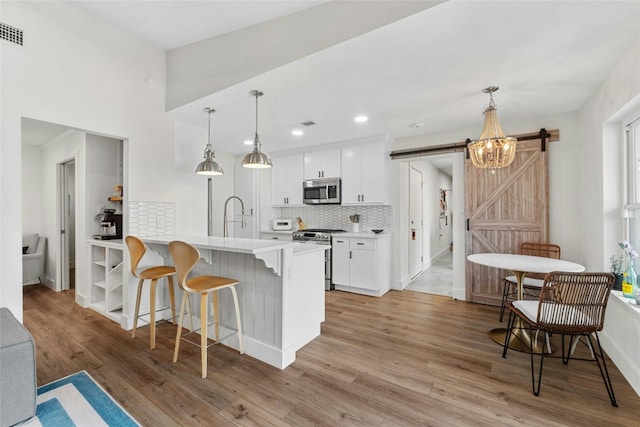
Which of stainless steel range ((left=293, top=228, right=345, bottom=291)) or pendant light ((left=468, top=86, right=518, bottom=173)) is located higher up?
pendant light ((left=468, top=86, right=518, bottom=173))

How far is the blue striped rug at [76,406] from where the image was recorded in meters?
1.65

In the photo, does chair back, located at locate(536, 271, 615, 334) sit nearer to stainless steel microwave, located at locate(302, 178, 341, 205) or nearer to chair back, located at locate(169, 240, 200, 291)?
chair back, located at locate(169, 240, 200, 291)

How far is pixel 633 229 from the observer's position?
97.5 inches

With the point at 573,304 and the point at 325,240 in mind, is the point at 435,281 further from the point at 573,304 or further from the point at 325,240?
the point at 573,304

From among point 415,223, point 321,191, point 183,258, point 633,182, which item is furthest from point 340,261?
point 633,182

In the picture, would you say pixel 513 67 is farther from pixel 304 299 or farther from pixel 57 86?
pixel 57 86

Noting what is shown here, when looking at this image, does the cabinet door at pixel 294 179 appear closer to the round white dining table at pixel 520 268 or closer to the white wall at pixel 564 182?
the round white dining table at pixel 520 268

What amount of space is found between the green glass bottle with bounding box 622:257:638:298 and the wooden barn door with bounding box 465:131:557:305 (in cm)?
127

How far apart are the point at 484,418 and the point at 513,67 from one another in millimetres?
2534

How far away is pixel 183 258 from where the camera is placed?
82.0 inches

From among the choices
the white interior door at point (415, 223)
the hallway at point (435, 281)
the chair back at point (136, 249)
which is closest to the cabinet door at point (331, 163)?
the white interior door at point (415, 223)

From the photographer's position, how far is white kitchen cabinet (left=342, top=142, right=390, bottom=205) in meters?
4.39

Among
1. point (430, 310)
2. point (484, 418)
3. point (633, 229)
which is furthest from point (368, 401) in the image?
point (633, 229)

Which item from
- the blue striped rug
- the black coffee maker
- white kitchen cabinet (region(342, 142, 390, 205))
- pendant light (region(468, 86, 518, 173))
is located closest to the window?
pendant light (region(468, 86, 518, 173))
